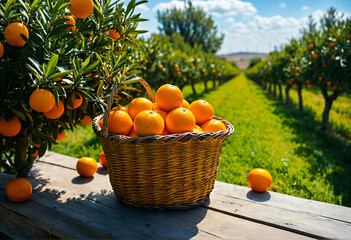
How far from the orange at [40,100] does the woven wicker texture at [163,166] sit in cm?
34

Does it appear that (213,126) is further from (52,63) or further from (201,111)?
(52,63)

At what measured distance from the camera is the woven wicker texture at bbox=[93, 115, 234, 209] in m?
1.54

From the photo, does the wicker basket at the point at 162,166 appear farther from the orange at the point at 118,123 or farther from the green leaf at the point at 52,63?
the green leaf at the point at 52,63

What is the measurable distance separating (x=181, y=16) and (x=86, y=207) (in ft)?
161

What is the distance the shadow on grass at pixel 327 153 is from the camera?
364 cm

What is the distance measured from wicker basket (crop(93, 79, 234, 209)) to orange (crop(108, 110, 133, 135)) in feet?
0.29

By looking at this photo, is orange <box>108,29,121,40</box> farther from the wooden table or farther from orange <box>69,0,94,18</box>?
the wooden table

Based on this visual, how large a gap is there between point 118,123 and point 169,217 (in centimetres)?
68

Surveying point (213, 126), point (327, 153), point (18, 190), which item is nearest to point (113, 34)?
point (213, 126)

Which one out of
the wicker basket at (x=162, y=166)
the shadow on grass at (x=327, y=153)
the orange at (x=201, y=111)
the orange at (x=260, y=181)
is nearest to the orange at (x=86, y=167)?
the wicker basket at (x=162, y=166)

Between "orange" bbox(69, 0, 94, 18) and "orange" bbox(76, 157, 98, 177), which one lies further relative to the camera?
"orange" bbox(76, 157, 98, 177)

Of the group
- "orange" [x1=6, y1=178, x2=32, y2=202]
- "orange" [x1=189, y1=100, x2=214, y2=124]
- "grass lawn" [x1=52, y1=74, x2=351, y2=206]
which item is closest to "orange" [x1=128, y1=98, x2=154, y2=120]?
"orange" [x1=189, y1=100, x2=214, y2=124]

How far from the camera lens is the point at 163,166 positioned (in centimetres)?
159

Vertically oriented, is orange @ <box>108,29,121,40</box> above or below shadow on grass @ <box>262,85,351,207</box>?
above
